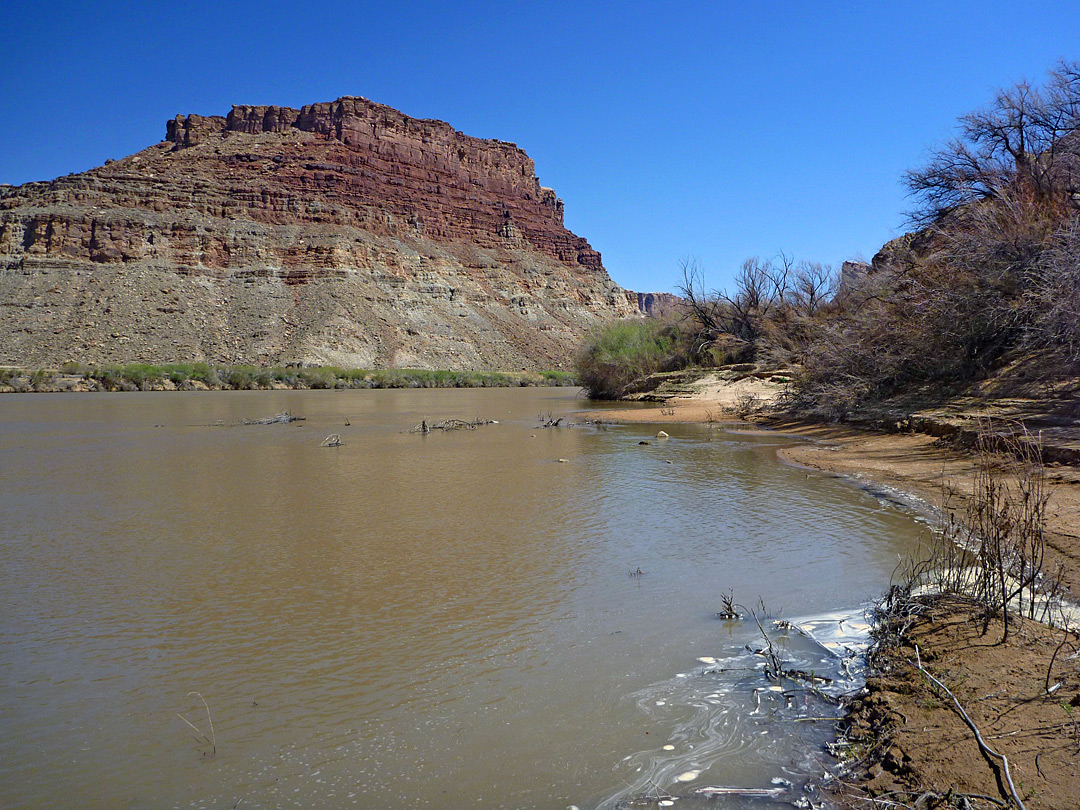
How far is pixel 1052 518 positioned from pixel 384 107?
107 m

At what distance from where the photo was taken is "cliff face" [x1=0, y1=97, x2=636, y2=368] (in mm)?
58875

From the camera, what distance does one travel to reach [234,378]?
158ft

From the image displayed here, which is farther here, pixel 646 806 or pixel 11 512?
pixel 11 512

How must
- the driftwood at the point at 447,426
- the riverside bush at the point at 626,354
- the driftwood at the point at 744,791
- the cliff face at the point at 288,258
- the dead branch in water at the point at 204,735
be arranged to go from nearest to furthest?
the driftwood at the point at 744,791 < the dead branch in water at the point at 204,735 < the driftwood at the point at 447,426 < the riverside bush at the point at 626,354 < the cliff face at the point at 288,258

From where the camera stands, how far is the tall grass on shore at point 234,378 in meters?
45.3

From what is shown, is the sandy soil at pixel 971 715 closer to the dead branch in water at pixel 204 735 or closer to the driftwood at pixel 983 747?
the driftwood at pixel 983 747

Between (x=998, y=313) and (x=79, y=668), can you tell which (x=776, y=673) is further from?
(x=998, y=313)

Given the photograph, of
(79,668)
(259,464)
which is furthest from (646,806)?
(259,464)

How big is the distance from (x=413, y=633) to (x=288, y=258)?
72732 millimetres

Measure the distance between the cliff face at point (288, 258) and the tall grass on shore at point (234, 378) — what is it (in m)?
5.56

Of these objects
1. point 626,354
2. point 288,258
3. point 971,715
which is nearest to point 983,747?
point 971,715

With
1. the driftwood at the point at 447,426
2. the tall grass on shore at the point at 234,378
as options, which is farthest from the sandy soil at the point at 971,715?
the tall grass on shore at the point at 234,378

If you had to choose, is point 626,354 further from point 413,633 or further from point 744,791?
point 744,791

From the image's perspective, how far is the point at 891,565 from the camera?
5.82m
